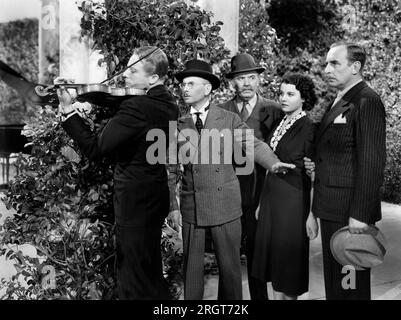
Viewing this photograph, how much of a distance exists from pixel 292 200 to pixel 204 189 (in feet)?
2.12

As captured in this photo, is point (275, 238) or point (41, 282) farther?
point (275, 238)

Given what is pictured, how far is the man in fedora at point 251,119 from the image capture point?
4336 mm

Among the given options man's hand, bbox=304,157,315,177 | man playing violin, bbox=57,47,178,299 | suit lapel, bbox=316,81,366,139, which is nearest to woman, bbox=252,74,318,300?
man's hand, bbox=304,157,315,177

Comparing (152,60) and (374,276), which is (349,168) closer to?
(152,60)

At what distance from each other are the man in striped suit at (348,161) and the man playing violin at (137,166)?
962 millimetres

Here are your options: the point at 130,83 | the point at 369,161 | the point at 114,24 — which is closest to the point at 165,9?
the point at 114,24

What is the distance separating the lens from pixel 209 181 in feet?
12.3

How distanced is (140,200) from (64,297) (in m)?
0.80

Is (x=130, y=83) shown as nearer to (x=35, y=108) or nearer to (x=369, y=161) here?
(x=35, y=108)

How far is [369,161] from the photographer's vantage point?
3.21 m

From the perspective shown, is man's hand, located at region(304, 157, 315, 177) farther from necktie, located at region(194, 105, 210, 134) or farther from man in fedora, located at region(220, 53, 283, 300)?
necktie, located at region(194, 105, 210, 134)

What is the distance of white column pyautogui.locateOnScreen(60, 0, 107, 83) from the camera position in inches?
151

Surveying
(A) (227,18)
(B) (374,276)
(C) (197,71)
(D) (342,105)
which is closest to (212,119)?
(C) (197,71)

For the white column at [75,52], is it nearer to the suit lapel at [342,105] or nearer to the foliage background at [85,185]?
the foliage background at [85,185]
